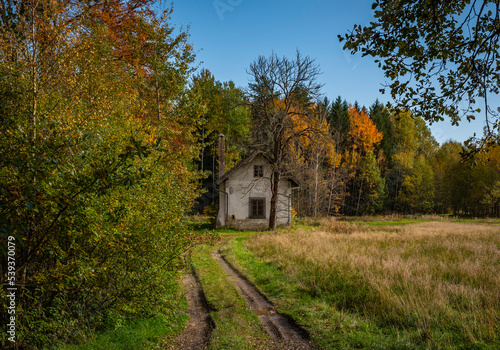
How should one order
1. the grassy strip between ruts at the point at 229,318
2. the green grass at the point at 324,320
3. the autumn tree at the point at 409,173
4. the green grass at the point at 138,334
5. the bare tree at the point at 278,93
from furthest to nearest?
the autumn tree at the point at 409,173, the bare tree at the point at 278,93, the grassy strip between ruts at the point at 229,318, the green grass at the point at 324,320, the green grass at the point at 138,334

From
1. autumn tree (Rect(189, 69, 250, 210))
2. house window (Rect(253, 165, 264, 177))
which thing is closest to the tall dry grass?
house window (Rect(253, 165, 264, 177))

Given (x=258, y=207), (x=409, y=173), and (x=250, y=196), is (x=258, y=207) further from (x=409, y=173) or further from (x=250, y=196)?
(x=409, y=173)

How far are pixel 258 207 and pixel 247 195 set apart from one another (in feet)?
4.94

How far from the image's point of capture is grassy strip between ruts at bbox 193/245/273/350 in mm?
5793

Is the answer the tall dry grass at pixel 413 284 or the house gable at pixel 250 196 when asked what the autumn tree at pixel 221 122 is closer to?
the house gable at pixel 250 196

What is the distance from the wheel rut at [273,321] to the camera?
6.00 m

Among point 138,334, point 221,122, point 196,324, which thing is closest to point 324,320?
point 196,324

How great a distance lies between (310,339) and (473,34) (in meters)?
6.37

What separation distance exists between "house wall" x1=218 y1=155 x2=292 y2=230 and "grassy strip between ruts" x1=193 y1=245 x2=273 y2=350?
1468 cm

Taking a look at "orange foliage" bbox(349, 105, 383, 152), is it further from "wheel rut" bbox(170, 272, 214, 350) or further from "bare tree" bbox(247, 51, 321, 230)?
"wheel rut" bbox(170, 272, 214, 350)

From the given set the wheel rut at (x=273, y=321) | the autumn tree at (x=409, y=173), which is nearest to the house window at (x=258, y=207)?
the wheel rut at (x=273, y=321)

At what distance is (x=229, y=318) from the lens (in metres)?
6.97

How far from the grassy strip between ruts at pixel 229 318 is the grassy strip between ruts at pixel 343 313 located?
40.9 inches

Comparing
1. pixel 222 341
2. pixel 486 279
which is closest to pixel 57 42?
pixel 222 341
